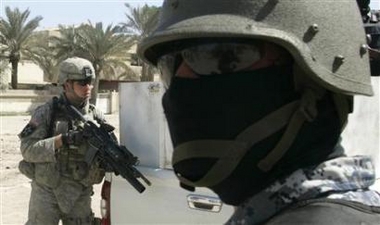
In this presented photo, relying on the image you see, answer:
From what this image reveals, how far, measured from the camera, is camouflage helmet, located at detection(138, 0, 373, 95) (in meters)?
1.19

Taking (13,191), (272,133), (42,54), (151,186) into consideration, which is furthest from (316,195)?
(42,54)

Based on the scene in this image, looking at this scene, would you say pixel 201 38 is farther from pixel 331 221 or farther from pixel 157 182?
pixel 157 182

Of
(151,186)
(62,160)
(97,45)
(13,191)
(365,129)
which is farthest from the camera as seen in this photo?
(97,45)

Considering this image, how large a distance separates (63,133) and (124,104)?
83cm

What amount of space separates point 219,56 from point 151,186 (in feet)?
7.98

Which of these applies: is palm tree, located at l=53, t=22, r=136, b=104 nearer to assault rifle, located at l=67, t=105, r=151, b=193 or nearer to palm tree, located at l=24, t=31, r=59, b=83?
palm tree, located at l=24, t=31, r=59, b=83

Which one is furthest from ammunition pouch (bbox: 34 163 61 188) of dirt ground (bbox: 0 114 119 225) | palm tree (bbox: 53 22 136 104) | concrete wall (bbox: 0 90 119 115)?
palm tree (bbox: 53 22 136 104)

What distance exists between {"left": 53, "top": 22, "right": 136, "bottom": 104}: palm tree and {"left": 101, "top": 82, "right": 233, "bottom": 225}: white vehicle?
2906 centimetres

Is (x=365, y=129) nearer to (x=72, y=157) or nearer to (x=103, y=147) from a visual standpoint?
(x=103, y=147)

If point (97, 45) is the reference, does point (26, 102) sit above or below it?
below

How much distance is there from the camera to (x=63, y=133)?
4402 mm

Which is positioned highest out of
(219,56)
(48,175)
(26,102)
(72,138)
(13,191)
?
(219,56)

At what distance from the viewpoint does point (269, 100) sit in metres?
1.25

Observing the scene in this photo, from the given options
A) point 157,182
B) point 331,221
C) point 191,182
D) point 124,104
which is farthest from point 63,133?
point 331,221
